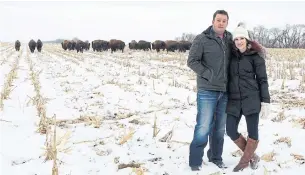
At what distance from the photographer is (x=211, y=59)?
4.21 m

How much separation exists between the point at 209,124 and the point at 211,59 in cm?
76

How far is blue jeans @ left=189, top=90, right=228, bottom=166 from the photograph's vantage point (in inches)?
169

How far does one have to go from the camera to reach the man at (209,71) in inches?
165

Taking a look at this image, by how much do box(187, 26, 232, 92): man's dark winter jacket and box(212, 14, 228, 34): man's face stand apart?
67 millimetres

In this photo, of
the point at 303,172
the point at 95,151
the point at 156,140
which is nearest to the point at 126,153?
the point at 95,151

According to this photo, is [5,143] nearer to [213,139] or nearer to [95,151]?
[95,151]

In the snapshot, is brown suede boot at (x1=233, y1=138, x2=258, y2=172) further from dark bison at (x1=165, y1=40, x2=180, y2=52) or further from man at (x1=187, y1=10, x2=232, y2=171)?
dark bison at (x1=165, y1=40, x2=180, y2=52)

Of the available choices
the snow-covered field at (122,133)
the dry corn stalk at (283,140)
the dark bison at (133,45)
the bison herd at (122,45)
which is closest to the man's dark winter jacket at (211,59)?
the snow-covered field at (122,133)

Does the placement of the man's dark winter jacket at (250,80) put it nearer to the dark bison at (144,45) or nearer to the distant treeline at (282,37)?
the dark bison at (144,45)

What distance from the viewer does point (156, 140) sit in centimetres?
546

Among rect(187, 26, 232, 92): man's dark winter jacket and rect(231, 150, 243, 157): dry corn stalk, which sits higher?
rect(187, 26, 232, 92): man's dark winter jacket

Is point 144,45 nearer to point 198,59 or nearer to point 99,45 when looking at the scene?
point 99,45

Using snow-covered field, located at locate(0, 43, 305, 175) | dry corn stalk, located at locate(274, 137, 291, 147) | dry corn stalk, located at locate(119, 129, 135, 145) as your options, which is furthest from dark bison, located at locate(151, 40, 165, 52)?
dry corn stalk, located at locate(274, 137, 291, 147)

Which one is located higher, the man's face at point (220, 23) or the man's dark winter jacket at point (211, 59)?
the man's face at point (220, 23)
